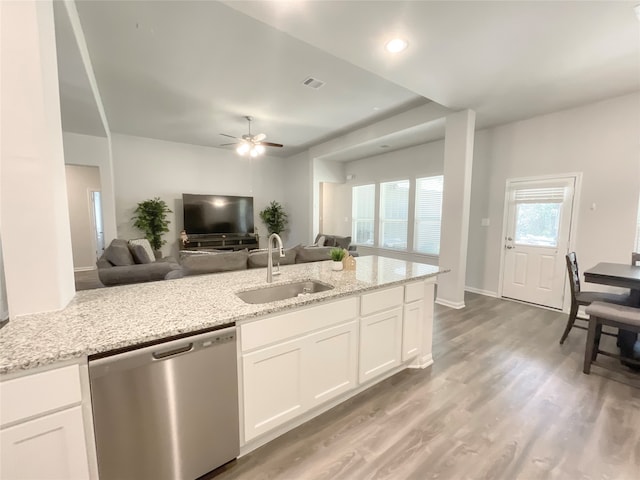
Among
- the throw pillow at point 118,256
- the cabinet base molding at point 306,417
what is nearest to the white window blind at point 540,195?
the cabinet base molding at point 306,417

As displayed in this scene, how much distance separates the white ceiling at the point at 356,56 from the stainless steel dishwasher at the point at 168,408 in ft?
7.47

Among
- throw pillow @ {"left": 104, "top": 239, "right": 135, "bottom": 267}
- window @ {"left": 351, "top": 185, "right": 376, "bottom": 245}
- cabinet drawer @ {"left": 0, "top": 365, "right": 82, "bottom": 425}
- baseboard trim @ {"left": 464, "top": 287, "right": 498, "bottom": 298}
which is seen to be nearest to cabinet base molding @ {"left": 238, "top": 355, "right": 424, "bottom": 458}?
cabinet drawer @ {"left": 0, "top": 365, "right": 82, "bottom": 425}

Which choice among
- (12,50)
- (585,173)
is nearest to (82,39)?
(12,50)

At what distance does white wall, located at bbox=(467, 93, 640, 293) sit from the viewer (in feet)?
10.8

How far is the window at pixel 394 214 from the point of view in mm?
6188

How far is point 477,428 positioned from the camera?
1.79 m

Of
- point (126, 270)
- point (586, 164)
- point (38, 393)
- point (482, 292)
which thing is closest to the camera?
point (38, 393)

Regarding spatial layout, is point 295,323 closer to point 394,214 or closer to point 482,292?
point 482,292

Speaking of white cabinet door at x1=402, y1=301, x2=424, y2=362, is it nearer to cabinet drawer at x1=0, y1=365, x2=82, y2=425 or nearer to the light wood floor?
the light wood floor

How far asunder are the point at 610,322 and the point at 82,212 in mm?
9336

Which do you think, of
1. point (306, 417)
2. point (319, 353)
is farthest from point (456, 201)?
point (306, 417)

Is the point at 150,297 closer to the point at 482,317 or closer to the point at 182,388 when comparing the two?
the point at 182,388

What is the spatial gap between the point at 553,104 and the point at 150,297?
195 inches

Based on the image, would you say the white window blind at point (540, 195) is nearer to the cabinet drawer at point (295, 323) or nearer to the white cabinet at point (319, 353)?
the white cabinet at point (319, 353)
